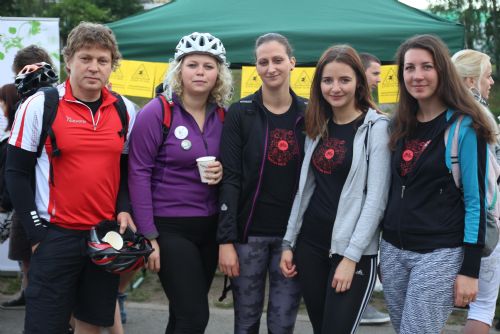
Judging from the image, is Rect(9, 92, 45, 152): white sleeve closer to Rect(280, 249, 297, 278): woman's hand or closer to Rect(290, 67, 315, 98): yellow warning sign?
Rect(280, 249, 297, 278): woman's hand

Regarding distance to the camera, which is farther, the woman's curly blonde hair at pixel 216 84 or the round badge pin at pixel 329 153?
the woman's curly blonde hair at pixel 216 84

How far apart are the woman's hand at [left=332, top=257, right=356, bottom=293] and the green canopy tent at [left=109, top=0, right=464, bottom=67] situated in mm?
3200

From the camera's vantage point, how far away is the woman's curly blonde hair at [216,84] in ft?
10.4

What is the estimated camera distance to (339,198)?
2.87 m

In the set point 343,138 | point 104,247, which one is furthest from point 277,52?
point 104,247

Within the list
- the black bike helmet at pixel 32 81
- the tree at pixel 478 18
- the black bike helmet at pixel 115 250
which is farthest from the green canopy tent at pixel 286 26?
the tree at pixel 478 18

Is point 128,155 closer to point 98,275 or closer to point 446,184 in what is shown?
point 98,275

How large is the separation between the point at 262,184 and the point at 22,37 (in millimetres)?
3973

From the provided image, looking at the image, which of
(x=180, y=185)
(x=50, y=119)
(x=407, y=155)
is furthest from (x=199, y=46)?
(x=407, y=155)

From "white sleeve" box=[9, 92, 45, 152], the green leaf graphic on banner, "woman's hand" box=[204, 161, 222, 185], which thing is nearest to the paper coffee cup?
"woman's hand" box=[204, 161, 222, 185]

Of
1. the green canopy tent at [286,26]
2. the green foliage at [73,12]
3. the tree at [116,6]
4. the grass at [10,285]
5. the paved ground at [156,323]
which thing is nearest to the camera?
the paved ground at [156,323]

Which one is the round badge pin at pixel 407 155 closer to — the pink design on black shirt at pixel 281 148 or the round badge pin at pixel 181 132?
the pink design on black shirt at pixel 281 148

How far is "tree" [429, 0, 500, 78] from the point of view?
20234mm

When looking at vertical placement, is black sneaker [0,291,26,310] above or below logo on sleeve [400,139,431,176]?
below
